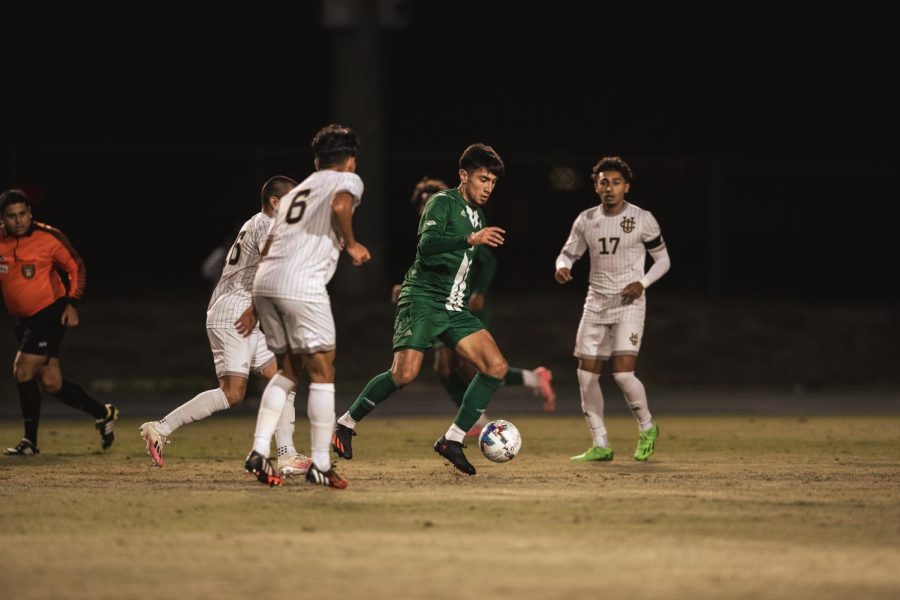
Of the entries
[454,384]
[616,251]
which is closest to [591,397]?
[616,251]

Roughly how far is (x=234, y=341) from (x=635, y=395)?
324cm

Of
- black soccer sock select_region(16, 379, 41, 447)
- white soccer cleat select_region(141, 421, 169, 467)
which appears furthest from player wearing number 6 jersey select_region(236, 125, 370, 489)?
black soccer sock select_region(16, 379, 41, 447)

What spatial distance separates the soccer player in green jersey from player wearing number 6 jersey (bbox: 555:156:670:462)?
54.9 inches

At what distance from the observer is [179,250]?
26328mm

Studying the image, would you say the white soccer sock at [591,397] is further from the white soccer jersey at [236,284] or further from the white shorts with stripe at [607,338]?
the white soccer jersey at [236,284]

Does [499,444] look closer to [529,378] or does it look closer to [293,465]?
[293,465]

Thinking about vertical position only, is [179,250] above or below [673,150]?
below

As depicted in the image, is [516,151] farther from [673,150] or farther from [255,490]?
[255,490]

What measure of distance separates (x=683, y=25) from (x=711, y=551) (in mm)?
30369

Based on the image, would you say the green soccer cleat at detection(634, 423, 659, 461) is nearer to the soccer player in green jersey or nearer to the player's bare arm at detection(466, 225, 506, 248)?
the soccer player in green jersey

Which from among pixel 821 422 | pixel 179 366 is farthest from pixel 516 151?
pixel 821 422

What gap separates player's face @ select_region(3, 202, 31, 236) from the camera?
12555mm

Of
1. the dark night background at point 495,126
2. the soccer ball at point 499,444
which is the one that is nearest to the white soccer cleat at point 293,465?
the soccer ball at point 499,444

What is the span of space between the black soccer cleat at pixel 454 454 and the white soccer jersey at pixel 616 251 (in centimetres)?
210
